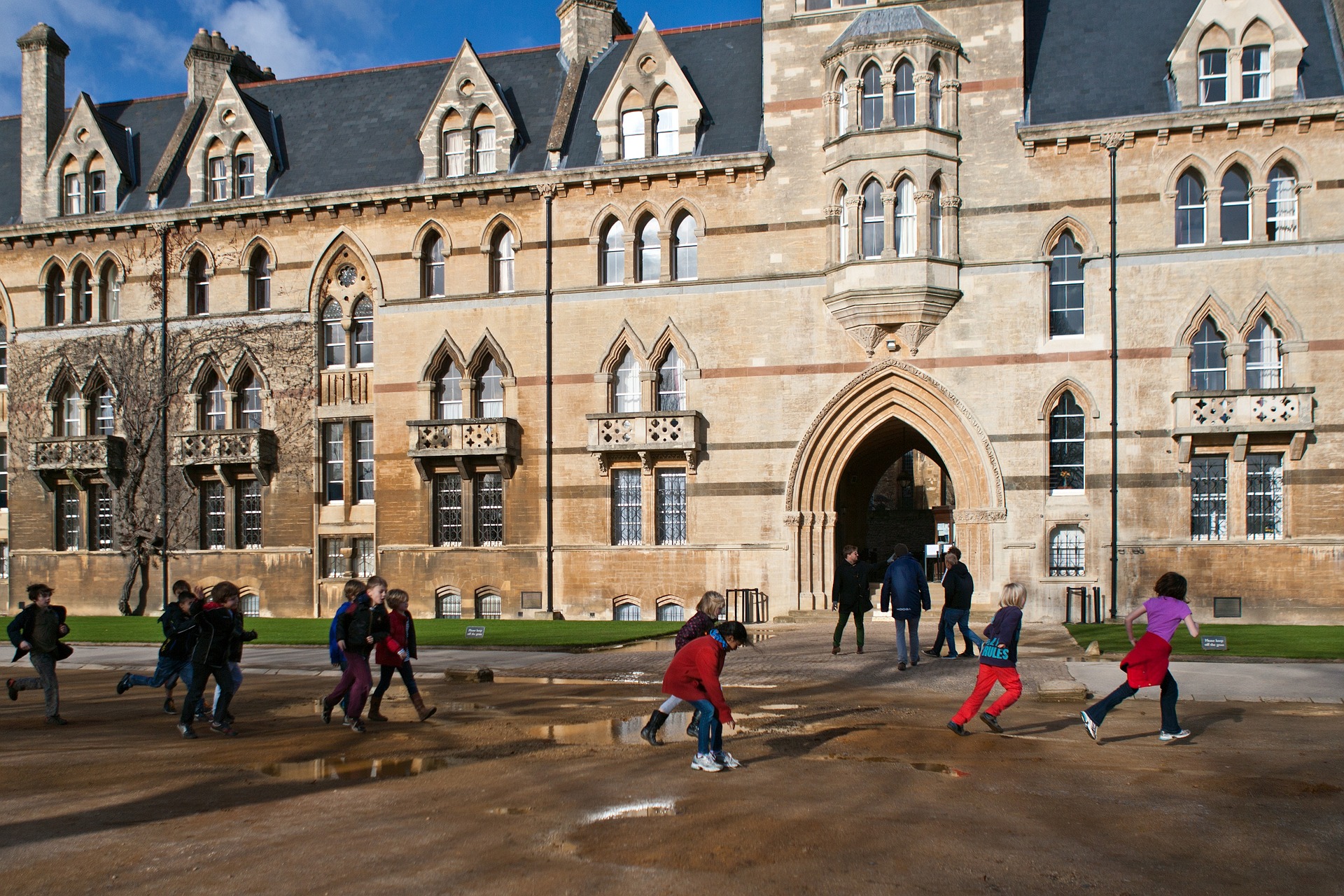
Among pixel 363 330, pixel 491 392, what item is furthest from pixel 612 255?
pixel 363 330

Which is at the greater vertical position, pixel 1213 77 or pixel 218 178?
pixel 1213 77

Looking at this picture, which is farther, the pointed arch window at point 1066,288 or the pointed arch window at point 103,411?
the pointed arch window at point 103,411

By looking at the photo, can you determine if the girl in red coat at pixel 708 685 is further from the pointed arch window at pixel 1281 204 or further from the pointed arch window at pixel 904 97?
Result: the pointed arch window at pixel 1281 204

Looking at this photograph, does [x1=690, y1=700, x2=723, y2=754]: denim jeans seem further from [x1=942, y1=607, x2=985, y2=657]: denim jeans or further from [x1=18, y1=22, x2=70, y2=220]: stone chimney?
[x1=18, y1=22, x2=70, y2=220]: stone chimney

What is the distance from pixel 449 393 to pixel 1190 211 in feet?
60.2

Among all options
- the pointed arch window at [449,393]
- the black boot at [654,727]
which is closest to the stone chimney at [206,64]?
the pointed arch window at [449,393]

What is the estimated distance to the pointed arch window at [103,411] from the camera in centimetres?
3302

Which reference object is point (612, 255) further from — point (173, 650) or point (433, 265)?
point (173, 650)

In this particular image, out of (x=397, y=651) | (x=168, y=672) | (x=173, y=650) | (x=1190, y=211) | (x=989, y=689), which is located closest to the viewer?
(x=989, y=689)

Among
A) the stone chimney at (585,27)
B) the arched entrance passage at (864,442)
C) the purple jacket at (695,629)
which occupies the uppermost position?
the stone chimney at (585,27)

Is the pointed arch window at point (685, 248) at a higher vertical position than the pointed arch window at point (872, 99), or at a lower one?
lower

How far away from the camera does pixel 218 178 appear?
32.4 meters

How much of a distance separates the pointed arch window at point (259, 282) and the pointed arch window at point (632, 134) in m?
10.4

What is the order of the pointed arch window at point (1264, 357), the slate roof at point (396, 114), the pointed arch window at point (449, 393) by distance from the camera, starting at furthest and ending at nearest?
the pointed arch window at point (449, 393) < the slate roof at point (396, 114) < the pointed arch window at point (1264, 357)
